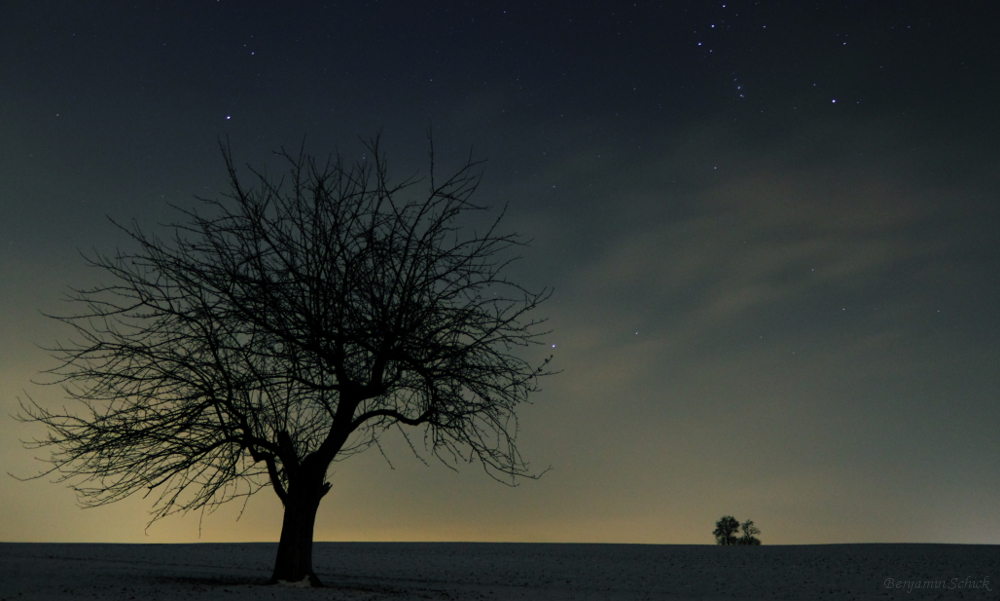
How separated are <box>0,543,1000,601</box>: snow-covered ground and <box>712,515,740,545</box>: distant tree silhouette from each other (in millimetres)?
41321

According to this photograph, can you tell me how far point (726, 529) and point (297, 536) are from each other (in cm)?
6890

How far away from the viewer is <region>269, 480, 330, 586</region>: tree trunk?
14.5m

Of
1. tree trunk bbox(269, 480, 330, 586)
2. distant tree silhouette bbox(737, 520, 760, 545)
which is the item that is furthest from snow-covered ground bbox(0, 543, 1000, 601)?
distant tree silhouette bbox(737, 520, 760, 545)

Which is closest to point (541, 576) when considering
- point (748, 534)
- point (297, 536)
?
point (297, 536)

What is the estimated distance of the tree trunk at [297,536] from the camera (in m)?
14.5

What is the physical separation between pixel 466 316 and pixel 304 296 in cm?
338

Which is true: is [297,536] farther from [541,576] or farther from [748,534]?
[748,534]

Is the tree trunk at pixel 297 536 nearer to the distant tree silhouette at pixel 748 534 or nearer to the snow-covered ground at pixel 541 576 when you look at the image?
the snow-covered ground at pixel 541 576

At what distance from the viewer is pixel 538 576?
23.2 metres

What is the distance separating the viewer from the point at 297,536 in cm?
1470

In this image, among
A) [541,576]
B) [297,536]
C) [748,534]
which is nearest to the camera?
[297,536]

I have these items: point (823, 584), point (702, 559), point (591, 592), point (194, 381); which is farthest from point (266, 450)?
point (702, 559)

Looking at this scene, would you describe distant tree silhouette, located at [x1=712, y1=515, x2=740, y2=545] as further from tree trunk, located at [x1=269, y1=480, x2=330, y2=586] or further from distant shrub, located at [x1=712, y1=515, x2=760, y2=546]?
tree trunk, located at [x1=269, y1=480, x2=330, y2=586]

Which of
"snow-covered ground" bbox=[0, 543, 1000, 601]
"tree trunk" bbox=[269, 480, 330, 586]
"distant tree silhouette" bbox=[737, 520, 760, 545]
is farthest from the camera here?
"distant tree silhouette" bbox=[737, 520, 760, 545]
